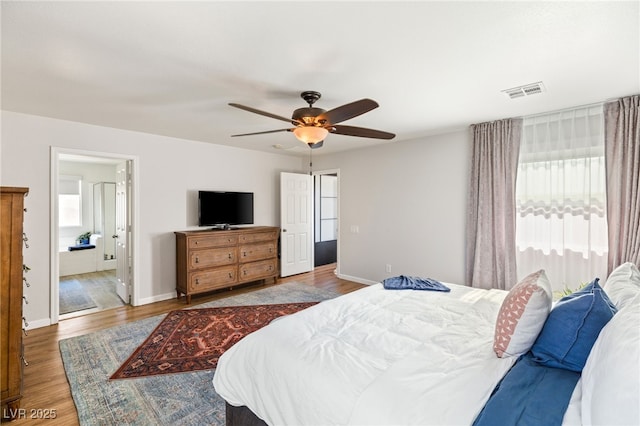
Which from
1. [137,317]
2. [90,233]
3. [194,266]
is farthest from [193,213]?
[90,233]

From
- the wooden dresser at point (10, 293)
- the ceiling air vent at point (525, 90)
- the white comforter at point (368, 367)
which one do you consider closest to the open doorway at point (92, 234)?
A: the wooden dresser at point (10, 293)

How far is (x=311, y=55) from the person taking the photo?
209cm

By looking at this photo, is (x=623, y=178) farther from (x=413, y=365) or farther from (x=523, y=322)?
(x=413, y=365)

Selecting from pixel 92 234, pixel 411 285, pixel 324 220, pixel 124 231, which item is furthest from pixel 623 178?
pixel 92 234

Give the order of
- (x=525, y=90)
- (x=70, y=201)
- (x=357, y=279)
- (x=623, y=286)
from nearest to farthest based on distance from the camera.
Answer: (x=623, y=286) < (x=525, y=90) < (x=357, y=279) < (x=70, y=201)

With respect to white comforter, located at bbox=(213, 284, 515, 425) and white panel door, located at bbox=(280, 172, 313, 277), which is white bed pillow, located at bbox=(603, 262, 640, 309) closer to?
white comforter, located at bbox=(213, 284, 515, 425)

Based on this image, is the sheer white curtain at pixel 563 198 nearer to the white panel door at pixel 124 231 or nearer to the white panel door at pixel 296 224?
the white panel door at pixel 296 224

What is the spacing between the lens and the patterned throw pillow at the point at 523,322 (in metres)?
1.41

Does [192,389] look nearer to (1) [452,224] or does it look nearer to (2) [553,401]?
(2) [553,401]

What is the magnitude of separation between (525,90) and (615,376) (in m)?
2.61

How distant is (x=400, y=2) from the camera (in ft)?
5.09

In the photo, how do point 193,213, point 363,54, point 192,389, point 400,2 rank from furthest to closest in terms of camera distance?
point 193,213 < point 192,389 < point 363,54 < point 400,2

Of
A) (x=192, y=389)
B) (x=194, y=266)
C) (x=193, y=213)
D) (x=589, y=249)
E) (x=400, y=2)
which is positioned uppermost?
Result: (x=400, y=2)

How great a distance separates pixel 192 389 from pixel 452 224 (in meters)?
3.70
